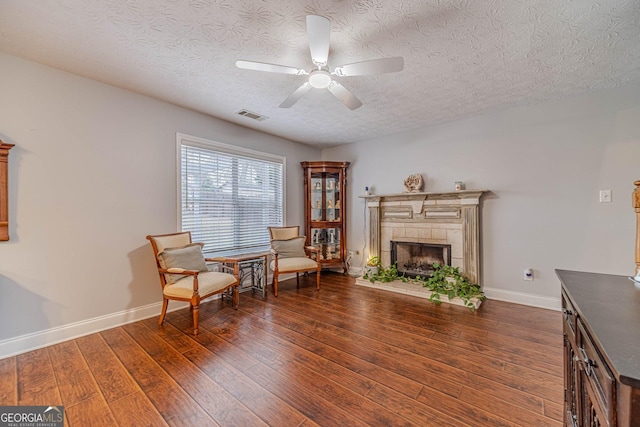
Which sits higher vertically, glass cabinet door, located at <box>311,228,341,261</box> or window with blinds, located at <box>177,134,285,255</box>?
window with blinds, located at <box>177,134,285,255</box>

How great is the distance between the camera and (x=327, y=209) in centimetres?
504

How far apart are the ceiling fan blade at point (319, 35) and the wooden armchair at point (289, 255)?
2.70m

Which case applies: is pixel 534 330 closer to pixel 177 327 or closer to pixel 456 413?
pixel 456 413

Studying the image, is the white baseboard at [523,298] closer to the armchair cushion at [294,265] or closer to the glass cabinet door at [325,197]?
the armchair cushion at [294,265]

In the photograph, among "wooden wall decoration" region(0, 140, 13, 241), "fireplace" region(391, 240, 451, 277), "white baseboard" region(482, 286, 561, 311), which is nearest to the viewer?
"wooden wall decoration" region(0, 140, 13, 241)

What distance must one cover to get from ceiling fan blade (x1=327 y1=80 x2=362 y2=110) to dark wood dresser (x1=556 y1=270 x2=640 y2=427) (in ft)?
6.27

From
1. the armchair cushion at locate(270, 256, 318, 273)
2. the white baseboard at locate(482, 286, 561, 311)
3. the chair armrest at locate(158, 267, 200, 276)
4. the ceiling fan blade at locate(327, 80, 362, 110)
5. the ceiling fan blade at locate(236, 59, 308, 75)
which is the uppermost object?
the ceiling fan blade at locate(236, 59, 308, 75)

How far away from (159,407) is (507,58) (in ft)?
12.1

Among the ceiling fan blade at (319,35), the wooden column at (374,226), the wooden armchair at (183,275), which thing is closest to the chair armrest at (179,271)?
the wooden armchair at (183,275)

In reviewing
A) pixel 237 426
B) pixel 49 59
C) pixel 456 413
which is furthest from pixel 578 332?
pixel 49 59

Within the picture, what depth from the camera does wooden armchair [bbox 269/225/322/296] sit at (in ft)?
12.5

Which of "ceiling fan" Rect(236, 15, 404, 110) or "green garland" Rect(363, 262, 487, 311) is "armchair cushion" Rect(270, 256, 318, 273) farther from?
"ceiling fan" Rect(236, 15, 404, 110)

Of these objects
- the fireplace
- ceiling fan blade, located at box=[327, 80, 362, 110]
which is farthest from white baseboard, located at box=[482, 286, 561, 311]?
ceiling fan blade, located at box=[327, 80, 362, 110]

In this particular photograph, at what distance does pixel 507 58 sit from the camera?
2.24m
